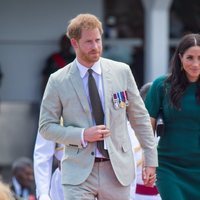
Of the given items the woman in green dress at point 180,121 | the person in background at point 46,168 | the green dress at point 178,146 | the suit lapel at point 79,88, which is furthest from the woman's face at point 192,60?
the person in background at point 46,168

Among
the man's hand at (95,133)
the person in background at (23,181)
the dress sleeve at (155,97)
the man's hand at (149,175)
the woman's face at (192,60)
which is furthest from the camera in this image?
the person in background at (23,181)

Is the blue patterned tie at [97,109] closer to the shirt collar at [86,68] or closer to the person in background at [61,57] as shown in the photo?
the shirt collar at [86,68]

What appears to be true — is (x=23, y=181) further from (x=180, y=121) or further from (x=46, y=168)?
(x=180, y=121)

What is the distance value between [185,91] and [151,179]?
28.0 inches

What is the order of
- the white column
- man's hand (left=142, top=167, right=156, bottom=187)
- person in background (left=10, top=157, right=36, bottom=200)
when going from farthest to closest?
the white column < person in background (left=10, top=157, right=36, bottom=200) < man's hand (left=142, top=167, right=156, bottom=187)

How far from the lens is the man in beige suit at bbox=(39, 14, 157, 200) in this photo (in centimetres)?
513

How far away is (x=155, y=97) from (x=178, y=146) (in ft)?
1.20

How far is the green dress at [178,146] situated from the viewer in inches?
223

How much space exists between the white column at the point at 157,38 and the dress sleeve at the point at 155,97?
7.35m

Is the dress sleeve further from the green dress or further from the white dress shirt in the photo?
the white dress shirt

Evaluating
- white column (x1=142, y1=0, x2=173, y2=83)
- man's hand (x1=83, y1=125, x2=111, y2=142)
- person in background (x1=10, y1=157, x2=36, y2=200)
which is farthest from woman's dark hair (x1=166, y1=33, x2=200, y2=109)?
white column (x1=142, y1=0, x2=173, y2=83)

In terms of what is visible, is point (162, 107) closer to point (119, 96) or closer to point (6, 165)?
point (119, 96)

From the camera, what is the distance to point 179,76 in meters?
5.77

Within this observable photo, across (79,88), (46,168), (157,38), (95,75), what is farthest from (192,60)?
(157,38)
